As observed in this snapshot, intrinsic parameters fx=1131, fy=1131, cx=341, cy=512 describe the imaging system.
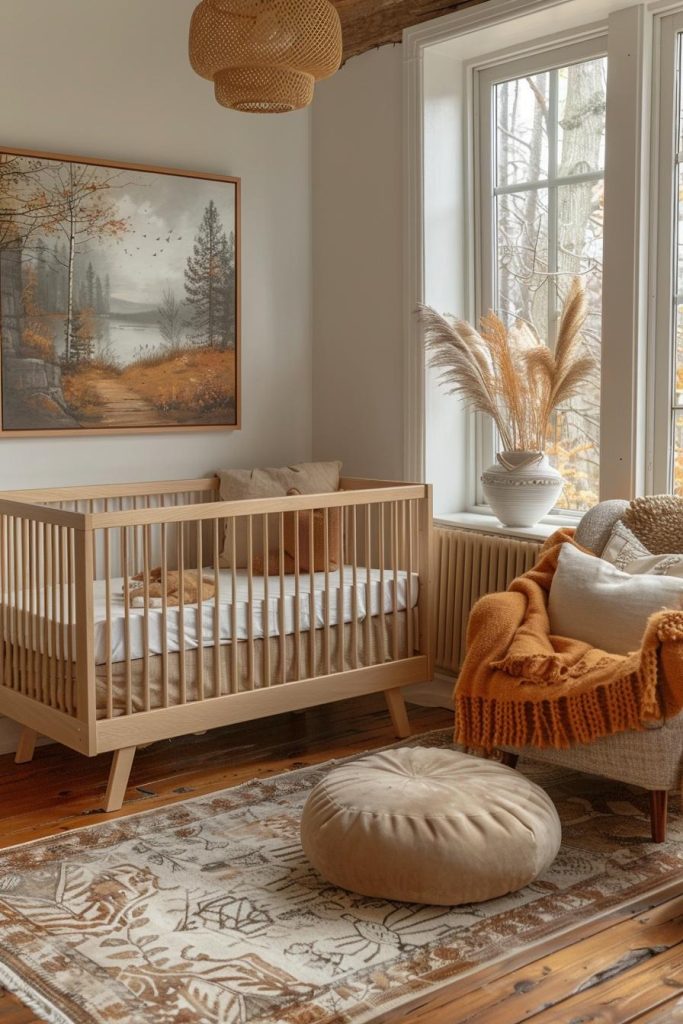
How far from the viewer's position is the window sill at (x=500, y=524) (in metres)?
3.65

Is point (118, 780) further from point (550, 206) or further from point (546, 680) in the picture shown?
point (550, 206)

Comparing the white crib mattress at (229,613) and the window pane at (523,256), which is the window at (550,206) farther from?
the white crib mattress at (229,613)

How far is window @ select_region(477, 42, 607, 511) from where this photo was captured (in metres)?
3.69

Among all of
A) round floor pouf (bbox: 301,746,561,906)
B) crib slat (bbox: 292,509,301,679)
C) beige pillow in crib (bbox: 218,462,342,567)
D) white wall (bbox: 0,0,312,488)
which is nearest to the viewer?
round floor pouf (bbox: 301,746,561,906)

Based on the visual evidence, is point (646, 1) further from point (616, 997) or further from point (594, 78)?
point (616, 997)

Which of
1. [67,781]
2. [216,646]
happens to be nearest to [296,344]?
[216,646]

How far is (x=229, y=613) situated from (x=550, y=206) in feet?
5.83

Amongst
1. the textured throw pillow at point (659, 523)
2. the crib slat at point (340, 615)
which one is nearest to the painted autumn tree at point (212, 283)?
the crib slat at point (340, 615)

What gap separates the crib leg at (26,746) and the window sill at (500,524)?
5.03 feet

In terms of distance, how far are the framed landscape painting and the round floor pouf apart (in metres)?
1.75

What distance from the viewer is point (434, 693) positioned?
408 centimetres

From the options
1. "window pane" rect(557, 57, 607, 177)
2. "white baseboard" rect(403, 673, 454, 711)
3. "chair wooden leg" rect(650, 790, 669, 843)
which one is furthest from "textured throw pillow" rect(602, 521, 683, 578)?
"window pane" rect(557, 57, 607, 177)

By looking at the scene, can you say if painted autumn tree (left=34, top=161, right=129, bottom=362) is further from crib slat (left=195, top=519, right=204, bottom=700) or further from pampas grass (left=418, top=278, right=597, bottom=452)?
pampas grass (left=418, top=278, right=597, bottom=452)

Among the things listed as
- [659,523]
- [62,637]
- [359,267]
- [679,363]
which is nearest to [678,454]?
[679,363]
